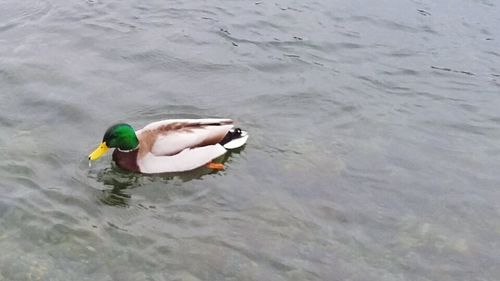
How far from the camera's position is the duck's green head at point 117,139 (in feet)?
27.2

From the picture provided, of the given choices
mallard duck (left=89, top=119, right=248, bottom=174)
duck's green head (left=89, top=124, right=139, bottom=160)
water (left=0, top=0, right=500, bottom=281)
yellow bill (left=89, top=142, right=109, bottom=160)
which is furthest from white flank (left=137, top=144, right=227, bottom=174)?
yellow bill (left=89, top=142, right=109, bottom=160)

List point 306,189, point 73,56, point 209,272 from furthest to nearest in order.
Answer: point 73,56 < point 306,189 < point 209,272

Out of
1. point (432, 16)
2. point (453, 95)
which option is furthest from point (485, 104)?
point (432, 16)

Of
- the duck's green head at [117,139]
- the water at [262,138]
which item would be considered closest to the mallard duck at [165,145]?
the duck's green head at [117,139]

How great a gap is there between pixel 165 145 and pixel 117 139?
57cm

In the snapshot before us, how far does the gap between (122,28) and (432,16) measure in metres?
6.14

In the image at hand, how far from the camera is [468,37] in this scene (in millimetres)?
13117

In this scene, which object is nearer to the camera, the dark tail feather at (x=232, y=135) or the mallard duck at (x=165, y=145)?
the mallard duck at (x=165, y=145)

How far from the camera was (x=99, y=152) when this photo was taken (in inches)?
326

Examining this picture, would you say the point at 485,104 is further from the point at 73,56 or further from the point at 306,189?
the point at 73,56

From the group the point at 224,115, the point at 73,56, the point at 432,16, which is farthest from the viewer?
the point at 432,16

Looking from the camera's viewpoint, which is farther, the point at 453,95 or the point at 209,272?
the point at 453,95

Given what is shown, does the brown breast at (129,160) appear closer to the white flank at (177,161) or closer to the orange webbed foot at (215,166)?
the white flank at (177,161)

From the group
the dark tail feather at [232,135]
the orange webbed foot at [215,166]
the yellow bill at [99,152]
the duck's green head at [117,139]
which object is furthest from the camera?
the dark tail feather at [232,135]
